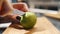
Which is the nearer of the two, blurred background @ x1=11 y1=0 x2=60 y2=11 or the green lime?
the green lime

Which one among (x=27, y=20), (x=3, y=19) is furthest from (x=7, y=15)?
(x=27, y=20)

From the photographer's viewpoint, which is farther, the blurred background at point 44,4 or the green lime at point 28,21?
the blurred background at point 44,4

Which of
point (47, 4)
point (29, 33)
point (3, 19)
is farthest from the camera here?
point (47, 4)

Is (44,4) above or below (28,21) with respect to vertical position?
below

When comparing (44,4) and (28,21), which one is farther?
(44,4)

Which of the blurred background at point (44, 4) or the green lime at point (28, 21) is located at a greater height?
the green lime at point (28, 21)

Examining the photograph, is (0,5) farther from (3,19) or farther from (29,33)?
(29,33)

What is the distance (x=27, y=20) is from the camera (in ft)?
1.81

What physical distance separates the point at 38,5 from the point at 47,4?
13 cm

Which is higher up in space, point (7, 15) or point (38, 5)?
point (7, 15)

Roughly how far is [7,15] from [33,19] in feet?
0.48

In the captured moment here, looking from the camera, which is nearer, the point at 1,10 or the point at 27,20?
the point at 27,20

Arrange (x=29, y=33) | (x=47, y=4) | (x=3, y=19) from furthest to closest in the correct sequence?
1. (x=47, y=4)
2. (x=3, y=19)
3. (x=29, y=33)

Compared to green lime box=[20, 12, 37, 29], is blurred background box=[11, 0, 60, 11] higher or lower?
lower
